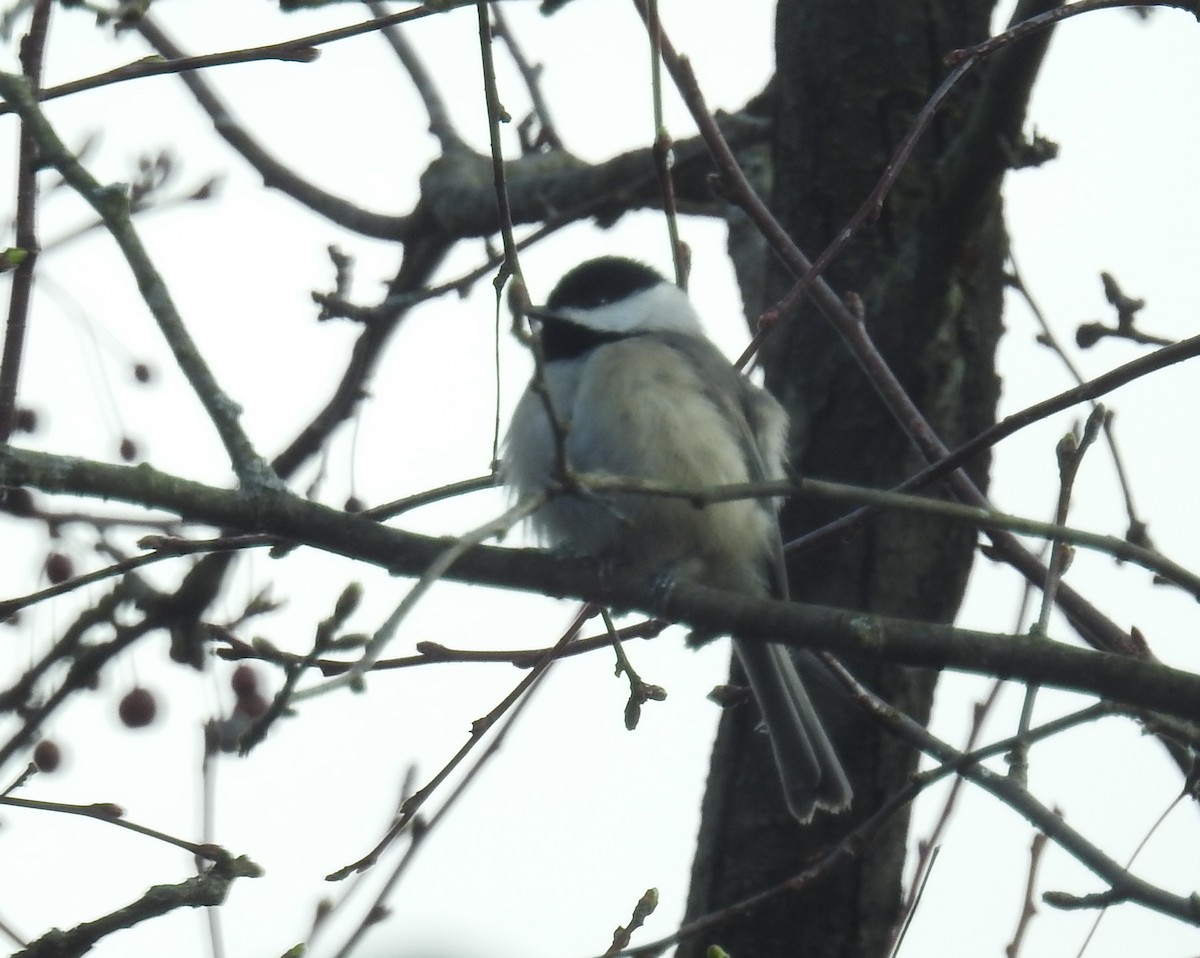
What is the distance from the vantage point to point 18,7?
7.39ft

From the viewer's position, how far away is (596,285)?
4227mm

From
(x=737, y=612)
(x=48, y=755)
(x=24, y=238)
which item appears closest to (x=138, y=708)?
(x=48, y=755)

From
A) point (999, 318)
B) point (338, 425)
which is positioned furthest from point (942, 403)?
point (338, 425)

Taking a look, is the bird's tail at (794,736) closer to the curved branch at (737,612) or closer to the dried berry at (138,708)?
the curved branch at (737,612)

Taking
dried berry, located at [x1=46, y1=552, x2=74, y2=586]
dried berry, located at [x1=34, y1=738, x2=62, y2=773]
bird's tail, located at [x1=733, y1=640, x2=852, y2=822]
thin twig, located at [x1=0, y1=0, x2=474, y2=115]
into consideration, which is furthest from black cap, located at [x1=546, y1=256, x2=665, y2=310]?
thin twig, located at [x1=0, y1=0, x2=474, y2=115]

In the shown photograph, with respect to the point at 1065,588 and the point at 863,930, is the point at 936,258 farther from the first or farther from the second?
the point at 863,930

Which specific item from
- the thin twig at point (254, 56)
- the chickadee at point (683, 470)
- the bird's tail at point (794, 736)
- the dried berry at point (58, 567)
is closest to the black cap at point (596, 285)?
the chickadee at point (683, 470)

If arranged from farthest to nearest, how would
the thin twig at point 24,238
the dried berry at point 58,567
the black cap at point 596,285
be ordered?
the black cap at point 596,285 → the dried berry at point 58,567 → the thin twig at point 24,238

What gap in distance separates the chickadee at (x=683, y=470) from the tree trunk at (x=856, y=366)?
18cm

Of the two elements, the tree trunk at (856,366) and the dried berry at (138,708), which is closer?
the tree trunk at (856,366)

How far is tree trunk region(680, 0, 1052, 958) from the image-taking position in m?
3.64

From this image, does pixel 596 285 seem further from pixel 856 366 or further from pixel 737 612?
pixel 737 612

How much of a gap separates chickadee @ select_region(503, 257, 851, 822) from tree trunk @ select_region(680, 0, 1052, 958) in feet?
0.60

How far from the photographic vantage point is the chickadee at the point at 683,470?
3.47 metres
